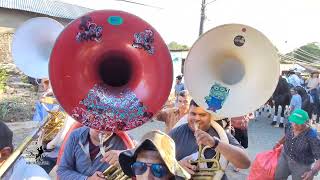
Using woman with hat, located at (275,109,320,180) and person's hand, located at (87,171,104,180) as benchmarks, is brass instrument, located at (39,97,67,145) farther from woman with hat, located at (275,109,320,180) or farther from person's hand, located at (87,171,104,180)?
woman with hat, located at (275,109,320,180)

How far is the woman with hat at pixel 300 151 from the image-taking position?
475 centimetres

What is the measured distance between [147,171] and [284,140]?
11.7 ft

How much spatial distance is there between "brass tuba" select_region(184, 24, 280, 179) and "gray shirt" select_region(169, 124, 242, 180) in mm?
354

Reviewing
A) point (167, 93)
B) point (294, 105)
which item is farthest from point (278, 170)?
point (294, 105)

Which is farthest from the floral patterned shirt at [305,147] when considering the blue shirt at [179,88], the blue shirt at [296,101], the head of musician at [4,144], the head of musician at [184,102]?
the blue shirt at [179,88]

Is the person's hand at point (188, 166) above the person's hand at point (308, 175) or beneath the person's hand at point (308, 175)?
above

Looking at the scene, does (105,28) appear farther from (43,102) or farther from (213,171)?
(43,102)

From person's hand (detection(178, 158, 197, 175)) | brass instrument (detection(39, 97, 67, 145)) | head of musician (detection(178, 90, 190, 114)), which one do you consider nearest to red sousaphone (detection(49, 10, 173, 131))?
person's hand (detection(178, 158, 197, 175))

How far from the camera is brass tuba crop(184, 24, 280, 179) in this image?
244 centimetres

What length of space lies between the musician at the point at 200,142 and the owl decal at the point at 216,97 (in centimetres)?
17

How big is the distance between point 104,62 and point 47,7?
970 inches

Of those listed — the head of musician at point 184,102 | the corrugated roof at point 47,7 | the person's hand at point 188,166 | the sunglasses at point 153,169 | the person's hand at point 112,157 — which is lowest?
the corrugated roof at point 47,7

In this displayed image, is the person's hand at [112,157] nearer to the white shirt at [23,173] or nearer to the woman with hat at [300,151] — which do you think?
the white shirt at [23,173]

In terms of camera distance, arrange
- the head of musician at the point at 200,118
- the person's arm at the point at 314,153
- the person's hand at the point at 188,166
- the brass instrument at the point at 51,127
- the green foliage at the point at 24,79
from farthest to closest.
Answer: the green foliage at the point at 24,79
the person's arm at the point at 314,153
the brass instrument at the point at 51,127
the head of musician at the point at 200,118
the person's hand at the point at 188,166
